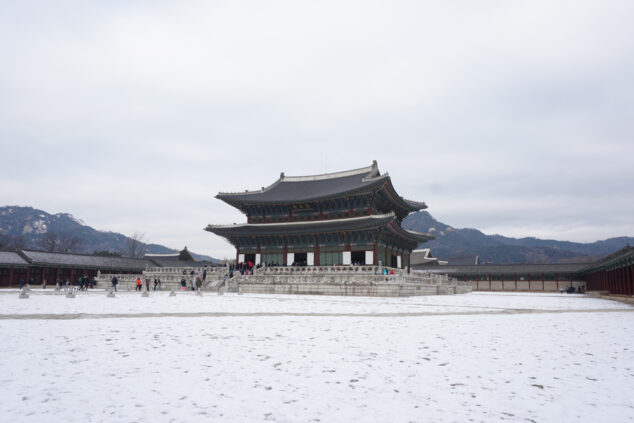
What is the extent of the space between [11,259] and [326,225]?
3905 cm

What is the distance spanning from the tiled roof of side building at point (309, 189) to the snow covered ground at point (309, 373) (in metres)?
35.6

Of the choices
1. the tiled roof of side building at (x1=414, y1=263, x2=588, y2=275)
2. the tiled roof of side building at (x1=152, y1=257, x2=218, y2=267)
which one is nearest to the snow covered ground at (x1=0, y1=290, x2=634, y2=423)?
the tiled roof of side building at (x1=414, y1=263, x2=588, y2=275)

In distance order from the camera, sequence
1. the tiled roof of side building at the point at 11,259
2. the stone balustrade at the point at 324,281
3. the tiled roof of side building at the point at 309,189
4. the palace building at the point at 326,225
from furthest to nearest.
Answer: the tiled roof of side building at the point at 309,189
the tiled roof of side building at the point at 11,259
the palace building at the point at 326,225
the stone balustrade at the point at 324,281

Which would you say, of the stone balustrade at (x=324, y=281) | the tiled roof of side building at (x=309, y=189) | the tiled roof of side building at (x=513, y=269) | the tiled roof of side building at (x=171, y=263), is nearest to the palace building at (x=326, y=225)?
the tiled roof of side building at (x=309, y=189)

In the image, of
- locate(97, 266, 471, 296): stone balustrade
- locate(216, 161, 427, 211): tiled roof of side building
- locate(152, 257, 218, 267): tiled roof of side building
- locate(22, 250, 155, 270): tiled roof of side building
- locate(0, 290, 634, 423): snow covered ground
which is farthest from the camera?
locate(152, 257, 218, 267): tiled roof of side building

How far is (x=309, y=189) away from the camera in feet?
184

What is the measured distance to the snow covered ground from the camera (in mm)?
5535

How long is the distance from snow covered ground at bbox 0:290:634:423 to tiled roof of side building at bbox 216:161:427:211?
1400 inches

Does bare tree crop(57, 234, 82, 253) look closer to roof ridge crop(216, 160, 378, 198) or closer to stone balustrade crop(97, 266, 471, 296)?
roof ridge crop(216, 160, 378, 198)

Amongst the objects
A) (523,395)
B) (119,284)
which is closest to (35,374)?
(523,395)

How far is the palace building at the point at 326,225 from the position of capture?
45.5m

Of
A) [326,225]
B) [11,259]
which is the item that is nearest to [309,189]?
[326,225]

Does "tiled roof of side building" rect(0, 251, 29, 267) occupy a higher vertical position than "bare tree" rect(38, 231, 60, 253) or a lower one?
lower

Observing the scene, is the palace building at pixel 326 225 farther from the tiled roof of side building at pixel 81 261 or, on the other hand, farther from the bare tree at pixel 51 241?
the bare tree at pixel 51 241
